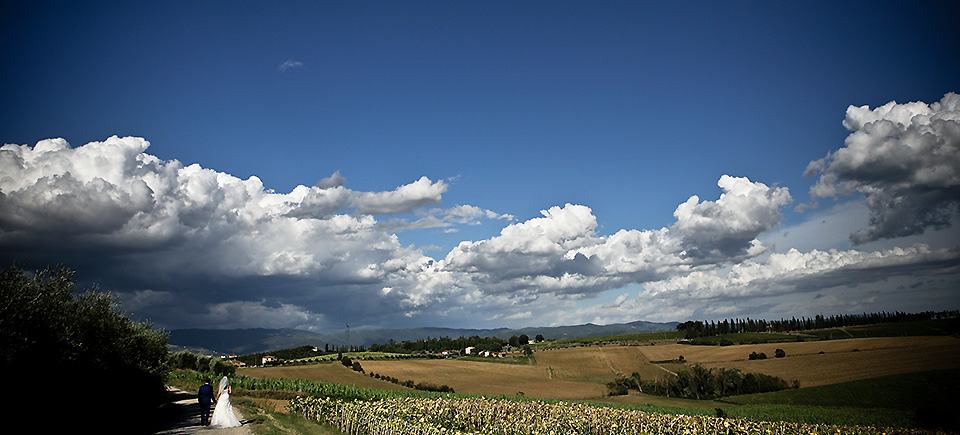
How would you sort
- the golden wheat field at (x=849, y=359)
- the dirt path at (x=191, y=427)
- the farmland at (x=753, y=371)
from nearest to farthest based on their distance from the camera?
the dirt path at (x=191, y=427), the farmland at (x=753, y=371), the golden wheat field at (x=849, y=359)

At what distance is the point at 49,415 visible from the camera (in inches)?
757

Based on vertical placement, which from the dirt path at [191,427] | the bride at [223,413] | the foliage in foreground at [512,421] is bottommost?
the foliage in foreground at [512,421]

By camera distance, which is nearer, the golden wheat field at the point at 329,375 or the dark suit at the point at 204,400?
the dark suit at the point at 204,400

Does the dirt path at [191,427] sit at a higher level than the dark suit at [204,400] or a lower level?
lower

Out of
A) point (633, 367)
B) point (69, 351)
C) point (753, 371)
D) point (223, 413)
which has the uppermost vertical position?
point (69, 351)

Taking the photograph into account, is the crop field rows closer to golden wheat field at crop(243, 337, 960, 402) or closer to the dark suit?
golden wheat field at crop(243, 337, 960, 402)

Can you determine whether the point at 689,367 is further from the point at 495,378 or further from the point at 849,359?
the point at 495,378

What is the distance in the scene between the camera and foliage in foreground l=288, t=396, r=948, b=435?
908 inches

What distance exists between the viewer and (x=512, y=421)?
27.9 metres

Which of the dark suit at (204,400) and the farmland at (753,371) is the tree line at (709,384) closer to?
the farmland at (753,371)

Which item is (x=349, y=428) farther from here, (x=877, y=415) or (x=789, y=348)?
(x=789, y=348)

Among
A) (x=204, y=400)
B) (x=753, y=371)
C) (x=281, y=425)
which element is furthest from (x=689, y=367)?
(x=204, y=400)

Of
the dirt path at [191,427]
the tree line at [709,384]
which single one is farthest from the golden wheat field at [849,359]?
the dirt path at [191,427]

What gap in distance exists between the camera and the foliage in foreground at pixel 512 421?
2306cm
